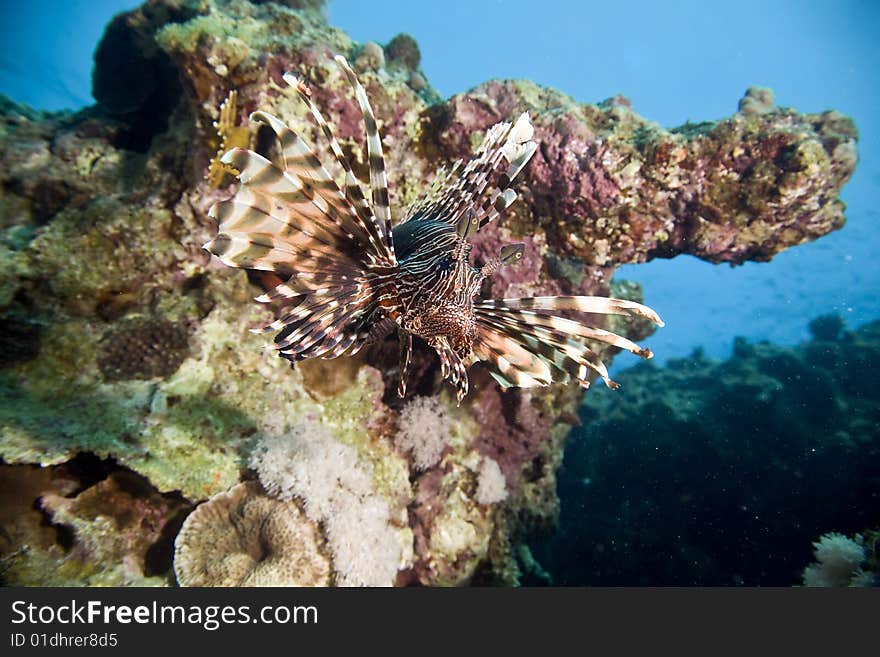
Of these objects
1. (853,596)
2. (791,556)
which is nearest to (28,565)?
(853,596)

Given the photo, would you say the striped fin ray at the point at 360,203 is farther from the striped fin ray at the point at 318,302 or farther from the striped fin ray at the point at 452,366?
the striped fin ray at the point at 452,366

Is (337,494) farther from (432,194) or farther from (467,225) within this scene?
(432,194)

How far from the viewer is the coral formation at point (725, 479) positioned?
8555mm

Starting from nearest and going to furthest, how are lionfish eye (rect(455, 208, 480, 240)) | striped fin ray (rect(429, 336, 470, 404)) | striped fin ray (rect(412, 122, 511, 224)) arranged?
lionfish eye (rect(455, 208, 480, 240)) < striped fin ray (rect(429, 336, 470, 404)) < striped fin ray (rect(412, 122, 511, 224))

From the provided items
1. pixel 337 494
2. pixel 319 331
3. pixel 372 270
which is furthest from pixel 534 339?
pixel 337 494

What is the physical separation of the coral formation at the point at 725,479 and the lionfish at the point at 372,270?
6.45 m

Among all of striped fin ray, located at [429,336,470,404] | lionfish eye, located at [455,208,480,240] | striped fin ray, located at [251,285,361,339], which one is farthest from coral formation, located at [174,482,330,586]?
lionfish eye, located at [455,208,480,240]

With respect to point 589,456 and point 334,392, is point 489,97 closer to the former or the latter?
point 334,392

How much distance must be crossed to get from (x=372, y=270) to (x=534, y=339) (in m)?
1.18

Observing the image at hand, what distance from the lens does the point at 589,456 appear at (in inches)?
473

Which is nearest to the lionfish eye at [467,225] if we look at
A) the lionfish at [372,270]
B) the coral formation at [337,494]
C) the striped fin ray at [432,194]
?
the lionfish at [372,270]

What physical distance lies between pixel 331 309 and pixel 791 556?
10326mm

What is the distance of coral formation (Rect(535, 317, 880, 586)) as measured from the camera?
28.1ft

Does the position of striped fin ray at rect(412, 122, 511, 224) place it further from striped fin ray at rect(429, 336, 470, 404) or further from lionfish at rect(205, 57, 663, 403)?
striped fin ray at rect(429, 336, 470, 404)
